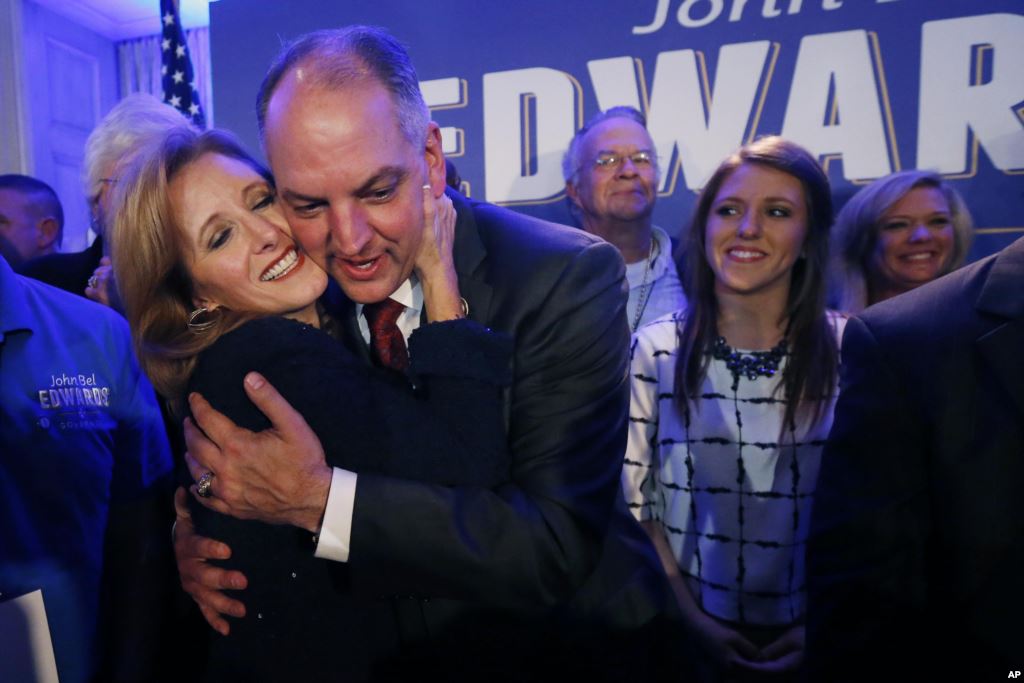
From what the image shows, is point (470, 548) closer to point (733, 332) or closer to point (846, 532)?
point (846, 532)

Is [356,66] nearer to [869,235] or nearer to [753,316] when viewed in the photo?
[753,316]

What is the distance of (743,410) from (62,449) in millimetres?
1921

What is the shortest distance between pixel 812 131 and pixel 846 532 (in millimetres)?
3423

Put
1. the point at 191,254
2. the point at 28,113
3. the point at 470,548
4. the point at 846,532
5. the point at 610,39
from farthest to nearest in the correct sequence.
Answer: the point at 28,113 → the point at 610,39 → the point at 191,254 → the point at 846,532 → the point at 470,548

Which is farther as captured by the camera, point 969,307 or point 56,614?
point 56,614

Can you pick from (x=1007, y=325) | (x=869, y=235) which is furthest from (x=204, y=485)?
(x=869, y=235)

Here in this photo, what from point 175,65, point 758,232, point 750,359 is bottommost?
point 750,359

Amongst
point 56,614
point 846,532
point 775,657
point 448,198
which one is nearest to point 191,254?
point 448,198

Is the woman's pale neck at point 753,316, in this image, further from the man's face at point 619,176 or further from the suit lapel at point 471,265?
the suit lapel at point 471,265

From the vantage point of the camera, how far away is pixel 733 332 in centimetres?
230

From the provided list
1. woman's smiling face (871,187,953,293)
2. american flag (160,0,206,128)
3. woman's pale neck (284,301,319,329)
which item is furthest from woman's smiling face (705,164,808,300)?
american flag (160,0,206,128)

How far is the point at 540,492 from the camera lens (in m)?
1.29

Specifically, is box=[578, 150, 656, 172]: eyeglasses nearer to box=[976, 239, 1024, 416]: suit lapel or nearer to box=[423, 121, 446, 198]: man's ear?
box=[423, 121, 446, 198]: man's ear

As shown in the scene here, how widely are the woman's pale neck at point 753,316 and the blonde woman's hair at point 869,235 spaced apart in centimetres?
82
